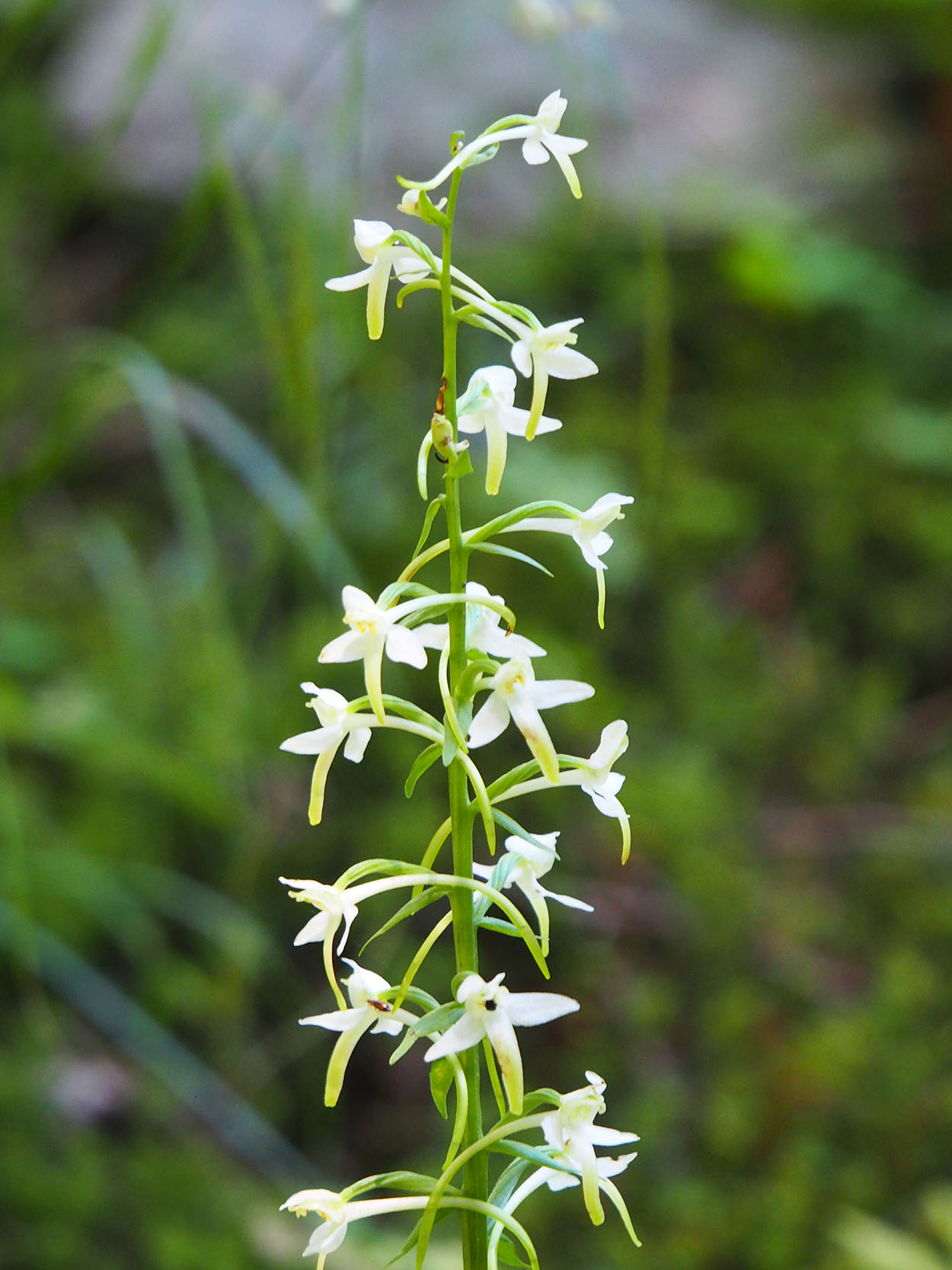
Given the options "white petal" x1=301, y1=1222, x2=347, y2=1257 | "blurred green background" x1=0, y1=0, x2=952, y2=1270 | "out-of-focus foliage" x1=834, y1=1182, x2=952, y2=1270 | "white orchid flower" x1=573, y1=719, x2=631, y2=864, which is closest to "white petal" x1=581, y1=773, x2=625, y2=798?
"white orchid flower" x1=573, y1=719, x2=631, y2=864

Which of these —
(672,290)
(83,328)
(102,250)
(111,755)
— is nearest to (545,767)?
(111,755)

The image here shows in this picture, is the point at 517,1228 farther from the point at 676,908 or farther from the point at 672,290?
the point at 672,290

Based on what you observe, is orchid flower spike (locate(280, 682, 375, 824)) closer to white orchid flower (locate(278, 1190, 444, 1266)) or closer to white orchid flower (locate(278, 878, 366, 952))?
white orchid flower (locate(278, 878, 366, 952))

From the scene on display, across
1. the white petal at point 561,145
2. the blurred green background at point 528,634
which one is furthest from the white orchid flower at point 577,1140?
the blurred green background at point 528,634

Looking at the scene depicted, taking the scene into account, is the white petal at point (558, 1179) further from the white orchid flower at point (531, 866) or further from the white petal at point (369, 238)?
the white petal at point (369, 238)

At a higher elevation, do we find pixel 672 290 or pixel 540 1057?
pixel 672 290

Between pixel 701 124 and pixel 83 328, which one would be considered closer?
pixel 83 328
